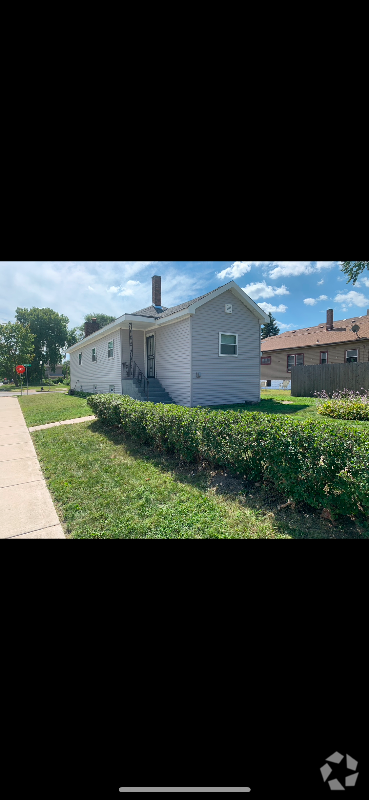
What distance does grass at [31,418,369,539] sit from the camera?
2.90 meters

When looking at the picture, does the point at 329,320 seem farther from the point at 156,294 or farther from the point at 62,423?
the point at 62,423

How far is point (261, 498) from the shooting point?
3590 millimetres

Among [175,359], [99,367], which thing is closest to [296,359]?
[99,367]

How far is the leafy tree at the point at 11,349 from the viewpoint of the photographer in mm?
8406

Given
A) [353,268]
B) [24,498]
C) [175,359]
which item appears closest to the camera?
[24,498]

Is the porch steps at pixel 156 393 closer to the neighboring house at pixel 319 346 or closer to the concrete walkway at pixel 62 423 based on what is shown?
the concrete walkway at pixel 62 423

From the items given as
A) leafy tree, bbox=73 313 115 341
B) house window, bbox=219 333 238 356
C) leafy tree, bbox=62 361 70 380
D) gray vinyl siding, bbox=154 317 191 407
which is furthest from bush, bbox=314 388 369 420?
leafy tree, bbox=62 361 70 380

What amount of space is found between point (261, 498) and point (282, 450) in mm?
691

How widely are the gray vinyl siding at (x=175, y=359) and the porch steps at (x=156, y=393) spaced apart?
0.47 feet

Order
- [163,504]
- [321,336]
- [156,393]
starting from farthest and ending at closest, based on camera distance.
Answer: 1. [321,336]
2. [156,393]
3. [163,504]

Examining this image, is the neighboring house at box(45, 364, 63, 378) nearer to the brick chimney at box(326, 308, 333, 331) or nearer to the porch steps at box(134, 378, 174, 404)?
the porch steps at box(134, 378, 174, 404)
